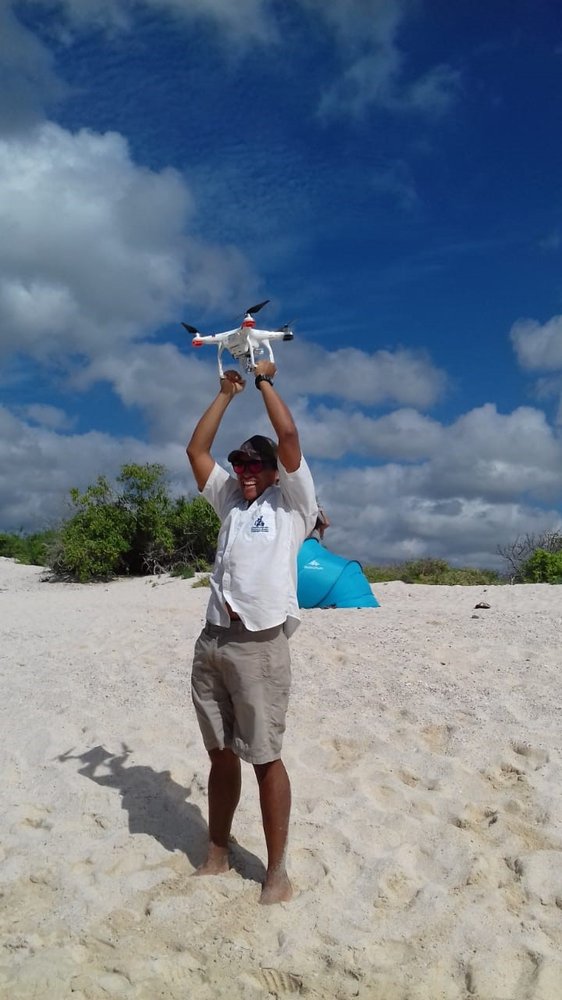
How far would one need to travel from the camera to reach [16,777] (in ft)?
17.1

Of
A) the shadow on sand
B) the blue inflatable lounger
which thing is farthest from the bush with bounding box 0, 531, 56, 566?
→ the shadow on sand

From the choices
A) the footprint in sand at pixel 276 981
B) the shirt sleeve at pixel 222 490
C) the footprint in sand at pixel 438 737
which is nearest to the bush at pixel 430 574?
the footprint in sand at pixel 438 737

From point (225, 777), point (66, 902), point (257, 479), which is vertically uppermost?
point (257, 479)

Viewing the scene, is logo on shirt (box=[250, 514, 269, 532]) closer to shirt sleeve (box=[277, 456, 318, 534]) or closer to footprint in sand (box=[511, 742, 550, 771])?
shirt sleeve (box=[277, 456, 318, 534])

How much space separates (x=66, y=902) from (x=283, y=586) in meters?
1.80

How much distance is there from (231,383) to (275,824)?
82.0 inches

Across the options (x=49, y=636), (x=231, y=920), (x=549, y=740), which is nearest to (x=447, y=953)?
(x=231, y=920)

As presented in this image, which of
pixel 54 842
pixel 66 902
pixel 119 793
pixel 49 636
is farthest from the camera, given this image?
pixel 49 636

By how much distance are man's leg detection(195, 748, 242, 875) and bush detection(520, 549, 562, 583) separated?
10425 millimetres

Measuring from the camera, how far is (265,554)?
3717 millimetres

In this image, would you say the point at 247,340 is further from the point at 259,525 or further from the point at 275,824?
the point at 275,824

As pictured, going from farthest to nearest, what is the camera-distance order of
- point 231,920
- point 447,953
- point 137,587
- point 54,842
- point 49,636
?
point 137,587
point 49,636
point 54,842
point 231,920
point 447,953

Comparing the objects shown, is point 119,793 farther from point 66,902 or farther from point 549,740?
point 549,740

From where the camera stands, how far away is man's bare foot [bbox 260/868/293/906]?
3650 millimetres
